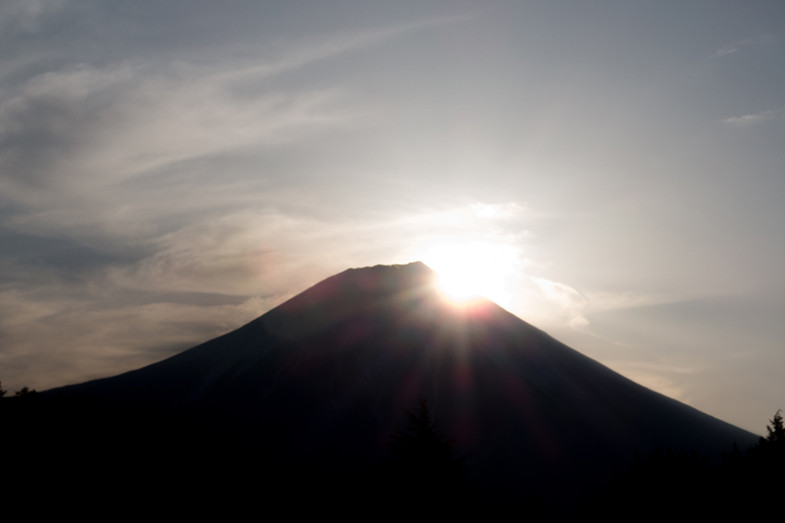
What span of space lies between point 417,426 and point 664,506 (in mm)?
26794

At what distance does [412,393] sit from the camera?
150625 millimetres

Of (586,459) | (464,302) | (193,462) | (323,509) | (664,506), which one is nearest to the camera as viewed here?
(323,509)

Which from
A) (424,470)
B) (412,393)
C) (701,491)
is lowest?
(701,491)

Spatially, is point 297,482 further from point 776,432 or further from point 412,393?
point 412,393

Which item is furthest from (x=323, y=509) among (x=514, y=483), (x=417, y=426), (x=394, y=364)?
(x=394, y=364)

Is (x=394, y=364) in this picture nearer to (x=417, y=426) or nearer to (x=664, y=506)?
(x=664, y=506)

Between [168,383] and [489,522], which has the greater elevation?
[168,383]

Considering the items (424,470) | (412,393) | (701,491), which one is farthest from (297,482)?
(412,393)

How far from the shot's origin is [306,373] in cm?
16075

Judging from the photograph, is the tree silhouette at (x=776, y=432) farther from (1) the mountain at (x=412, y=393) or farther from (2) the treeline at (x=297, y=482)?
(1) the mountain at (x=412, y=393)

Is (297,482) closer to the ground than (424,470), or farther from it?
closer to the ground

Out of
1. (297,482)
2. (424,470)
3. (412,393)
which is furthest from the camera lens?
(412,393)

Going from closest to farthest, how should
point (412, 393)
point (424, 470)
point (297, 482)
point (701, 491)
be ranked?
point (424, 470)
point (701, 491)
point (297, 482)
point (412, 393)

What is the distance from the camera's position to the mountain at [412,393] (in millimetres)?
135750
